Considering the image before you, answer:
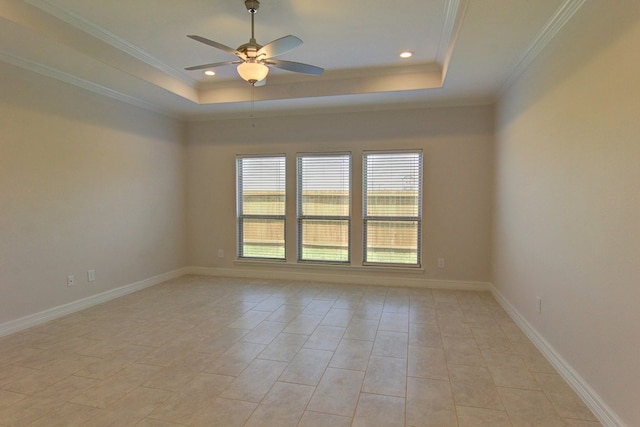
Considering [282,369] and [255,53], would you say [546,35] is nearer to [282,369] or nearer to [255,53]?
[255,53]

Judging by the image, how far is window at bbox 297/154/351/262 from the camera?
527cm

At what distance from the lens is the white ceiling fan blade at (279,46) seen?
2508 mm

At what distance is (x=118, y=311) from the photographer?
394cm

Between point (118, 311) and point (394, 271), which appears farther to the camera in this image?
point (394, 271)

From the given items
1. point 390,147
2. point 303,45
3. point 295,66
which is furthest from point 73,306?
point 390,147

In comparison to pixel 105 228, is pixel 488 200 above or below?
above

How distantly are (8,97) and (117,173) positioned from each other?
1407mm

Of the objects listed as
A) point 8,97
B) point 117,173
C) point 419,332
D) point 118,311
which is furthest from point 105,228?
point 419,332

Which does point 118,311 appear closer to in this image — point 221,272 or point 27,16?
point 221,272

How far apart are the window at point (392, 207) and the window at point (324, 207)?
1.04ft

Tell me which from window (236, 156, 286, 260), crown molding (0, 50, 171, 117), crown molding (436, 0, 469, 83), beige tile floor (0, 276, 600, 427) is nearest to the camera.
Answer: beige tile floor (0, 276, 600, 427)

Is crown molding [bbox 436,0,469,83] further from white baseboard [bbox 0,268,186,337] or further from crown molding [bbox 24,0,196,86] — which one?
white baseboard [bbox 0,268,186,337]

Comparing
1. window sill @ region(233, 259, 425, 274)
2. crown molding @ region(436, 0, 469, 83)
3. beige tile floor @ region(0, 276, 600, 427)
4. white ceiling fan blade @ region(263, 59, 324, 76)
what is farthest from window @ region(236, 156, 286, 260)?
crown molding @ region(436, 0, 469, 83)

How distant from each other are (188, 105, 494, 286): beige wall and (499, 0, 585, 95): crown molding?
1184 millimetres
